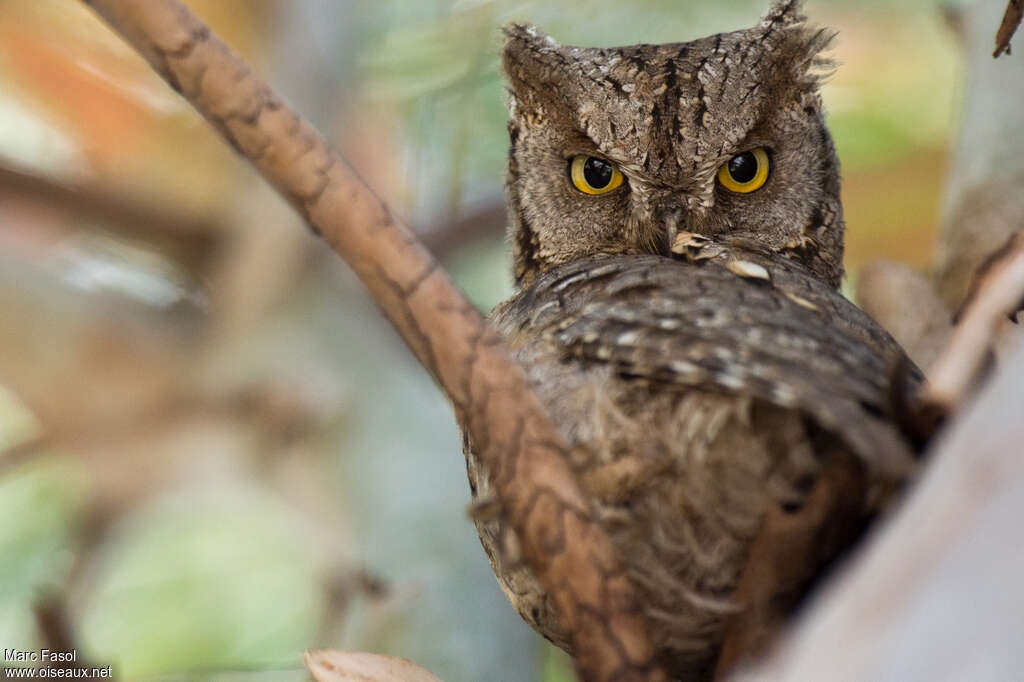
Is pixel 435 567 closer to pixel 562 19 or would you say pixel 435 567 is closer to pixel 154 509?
pixel 154 509

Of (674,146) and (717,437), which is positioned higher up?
(674,146)

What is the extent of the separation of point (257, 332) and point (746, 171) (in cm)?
296

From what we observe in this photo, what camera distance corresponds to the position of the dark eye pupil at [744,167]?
2379mm

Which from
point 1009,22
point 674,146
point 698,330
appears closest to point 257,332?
point 674,146

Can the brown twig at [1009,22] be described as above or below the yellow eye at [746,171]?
below

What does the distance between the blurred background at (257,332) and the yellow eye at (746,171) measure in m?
1.56

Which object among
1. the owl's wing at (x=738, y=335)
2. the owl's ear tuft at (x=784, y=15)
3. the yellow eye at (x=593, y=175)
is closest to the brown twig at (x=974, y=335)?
the owl's wing at (x=738, y=335)

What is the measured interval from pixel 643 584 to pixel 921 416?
0.55 metres

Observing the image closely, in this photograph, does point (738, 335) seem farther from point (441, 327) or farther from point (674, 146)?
point (674, 146)

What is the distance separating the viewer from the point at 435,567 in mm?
3781

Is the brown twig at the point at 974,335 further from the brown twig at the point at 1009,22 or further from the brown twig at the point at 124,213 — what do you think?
the brown twig at the point at 124,213

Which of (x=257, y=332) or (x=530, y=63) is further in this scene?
(x=257, y=332)

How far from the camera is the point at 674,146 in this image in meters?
2.29

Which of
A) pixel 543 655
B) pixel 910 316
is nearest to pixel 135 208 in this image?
pixel 543 655
